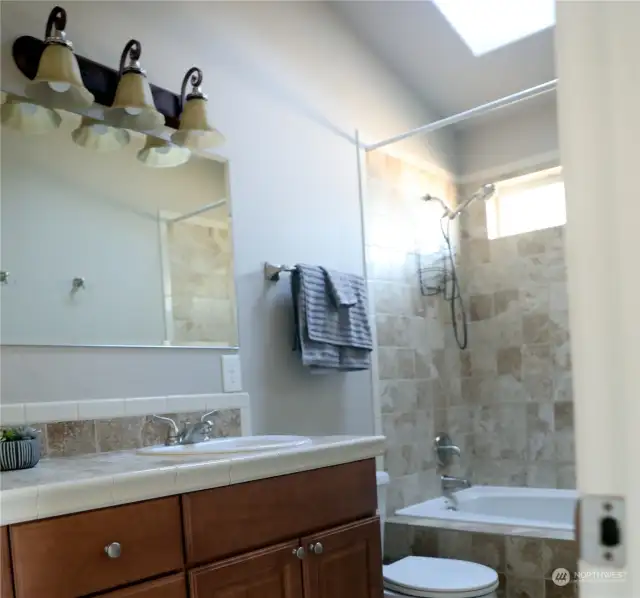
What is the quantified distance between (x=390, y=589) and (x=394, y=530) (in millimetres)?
651

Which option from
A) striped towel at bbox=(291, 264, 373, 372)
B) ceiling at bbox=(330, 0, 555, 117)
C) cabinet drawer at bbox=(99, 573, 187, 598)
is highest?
ceiling at bbox=(330, 0, 555, 117)

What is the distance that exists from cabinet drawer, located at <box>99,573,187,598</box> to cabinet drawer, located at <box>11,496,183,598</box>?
2 centimetres

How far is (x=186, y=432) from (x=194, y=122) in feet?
3.30

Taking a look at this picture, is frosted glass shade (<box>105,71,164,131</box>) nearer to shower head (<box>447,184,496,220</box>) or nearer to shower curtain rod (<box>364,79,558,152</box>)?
shower curtain rod (<box>364,79,558,152</box>)

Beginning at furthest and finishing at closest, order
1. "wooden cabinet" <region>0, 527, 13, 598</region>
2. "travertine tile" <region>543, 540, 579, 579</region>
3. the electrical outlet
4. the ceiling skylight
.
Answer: the ceiling skylight
"travertine tile" <region>543, 540, 579, 579</region>
the electrical outlet
"wooden cabinet" <region>0, 527, 13, 598</region>

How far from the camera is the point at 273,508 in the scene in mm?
1648

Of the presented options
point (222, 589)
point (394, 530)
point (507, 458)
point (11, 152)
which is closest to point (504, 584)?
point (394, 530)

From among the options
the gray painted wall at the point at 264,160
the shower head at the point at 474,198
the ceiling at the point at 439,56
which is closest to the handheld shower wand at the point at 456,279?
the shower head at the point at 474,198

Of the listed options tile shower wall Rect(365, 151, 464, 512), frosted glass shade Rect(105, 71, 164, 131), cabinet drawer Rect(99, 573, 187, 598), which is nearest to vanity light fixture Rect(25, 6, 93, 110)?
frosted glass shade Rect(105, 71, 164, 131)

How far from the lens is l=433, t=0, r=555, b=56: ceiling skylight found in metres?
3.08

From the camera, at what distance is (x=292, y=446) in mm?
1832

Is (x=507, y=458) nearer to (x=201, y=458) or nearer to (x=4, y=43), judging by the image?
(x=201, y=458)

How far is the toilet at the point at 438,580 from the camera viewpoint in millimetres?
2129

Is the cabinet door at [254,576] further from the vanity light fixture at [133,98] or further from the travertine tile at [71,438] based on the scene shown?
the vanity light fixture at [133,98]
